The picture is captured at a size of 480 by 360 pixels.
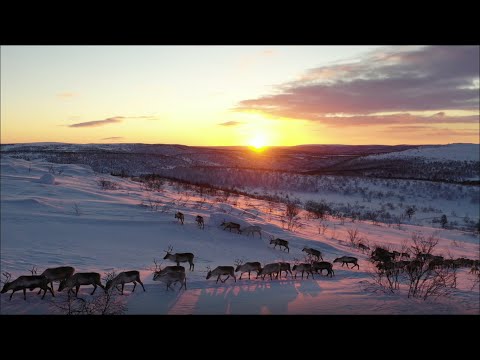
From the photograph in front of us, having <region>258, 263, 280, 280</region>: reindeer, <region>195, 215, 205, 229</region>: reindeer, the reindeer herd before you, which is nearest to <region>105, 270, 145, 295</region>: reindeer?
the reindeer herd

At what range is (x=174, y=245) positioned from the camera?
52.2ft

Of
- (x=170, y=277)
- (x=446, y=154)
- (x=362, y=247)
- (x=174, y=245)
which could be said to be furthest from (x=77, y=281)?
(x=446, y=154)

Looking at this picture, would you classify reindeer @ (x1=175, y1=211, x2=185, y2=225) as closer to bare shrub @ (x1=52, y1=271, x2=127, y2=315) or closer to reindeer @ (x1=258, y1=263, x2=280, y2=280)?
reindeer @ (x1=258, y1=263, x2=280, y2=280)

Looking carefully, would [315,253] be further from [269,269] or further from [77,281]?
[77,281]

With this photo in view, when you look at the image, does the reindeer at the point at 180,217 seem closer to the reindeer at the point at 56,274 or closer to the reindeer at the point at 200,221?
the reindeer at the point at 200,221

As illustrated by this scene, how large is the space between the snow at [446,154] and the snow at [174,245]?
6274cm

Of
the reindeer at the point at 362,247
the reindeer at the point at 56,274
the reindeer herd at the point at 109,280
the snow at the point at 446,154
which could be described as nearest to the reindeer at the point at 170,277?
the reindeer herd at the point at 109,280

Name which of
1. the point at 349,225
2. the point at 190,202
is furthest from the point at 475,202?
the point at 190,202

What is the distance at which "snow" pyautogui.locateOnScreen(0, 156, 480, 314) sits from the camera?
8141 millimetres

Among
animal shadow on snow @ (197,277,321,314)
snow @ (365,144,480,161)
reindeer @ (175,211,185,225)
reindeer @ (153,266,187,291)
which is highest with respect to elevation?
snow @ (365,144,480,161)

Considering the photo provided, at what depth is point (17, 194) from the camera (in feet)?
66.3

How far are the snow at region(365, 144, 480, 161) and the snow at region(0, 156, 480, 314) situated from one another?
62.7 metres

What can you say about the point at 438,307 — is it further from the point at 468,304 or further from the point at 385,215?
the point at 385,215

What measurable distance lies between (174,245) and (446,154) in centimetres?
8814
